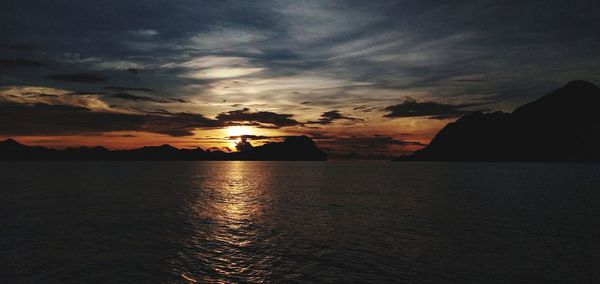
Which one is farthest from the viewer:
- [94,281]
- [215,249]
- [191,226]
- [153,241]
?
[191,226]

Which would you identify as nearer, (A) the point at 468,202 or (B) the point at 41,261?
(B) the point at 41,261

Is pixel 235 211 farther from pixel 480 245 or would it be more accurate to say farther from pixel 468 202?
pixel 468 202

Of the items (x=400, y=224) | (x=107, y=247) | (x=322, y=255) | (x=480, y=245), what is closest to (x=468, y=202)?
(x=400, y=224)

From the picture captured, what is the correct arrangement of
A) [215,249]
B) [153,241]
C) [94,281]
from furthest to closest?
1. [153,241]
2. [215,249]
3. [94,281]

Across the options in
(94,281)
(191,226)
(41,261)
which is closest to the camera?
(94,281)

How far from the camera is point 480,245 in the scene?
34.2 m

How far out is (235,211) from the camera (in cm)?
5809

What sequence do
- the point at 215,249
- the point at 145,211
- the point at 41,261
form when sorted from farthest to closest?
the point at 145,211, the point at 215,249, the point at 41,261

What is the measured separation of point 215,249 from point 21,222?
30.1 meters

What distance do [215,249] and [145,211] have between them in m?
29.6

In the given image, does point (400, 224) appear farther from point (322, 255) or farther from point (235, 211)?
point (235, 211)

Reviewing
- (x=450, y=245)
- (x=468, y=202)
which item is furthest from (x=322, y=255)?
(x=468, y=202)

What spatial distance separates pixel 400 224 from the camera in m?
44.9

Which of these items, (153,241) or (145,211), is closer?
(153,241)
